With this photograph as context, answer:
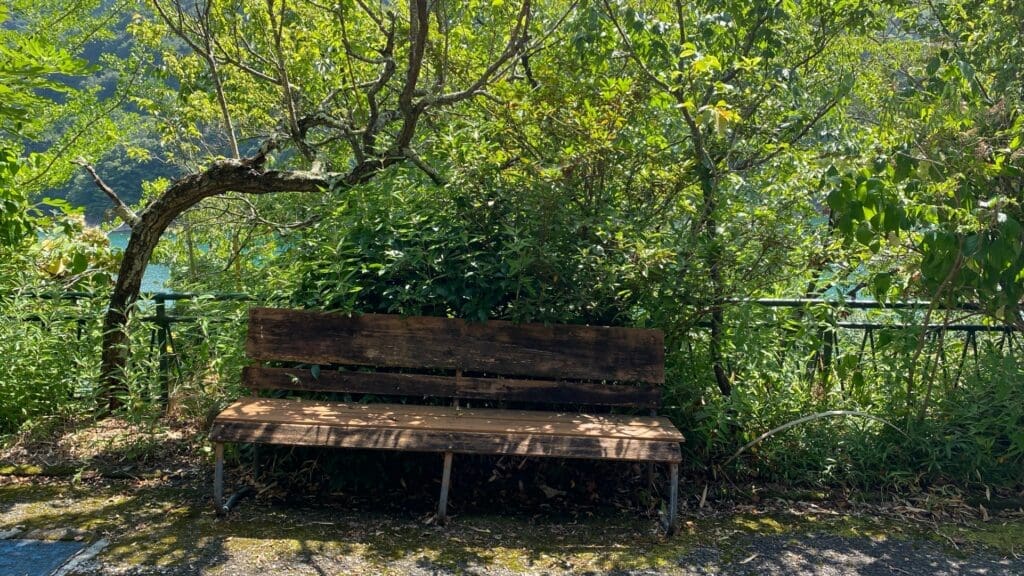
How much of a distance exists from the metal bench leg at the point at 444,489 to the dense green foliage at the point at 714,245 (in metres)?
0.85

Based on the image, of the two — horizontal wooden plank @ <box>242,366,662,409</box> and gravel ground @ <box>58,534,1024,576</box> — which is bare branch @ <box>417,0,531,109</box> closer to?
horizontal wooden plank @ <box>242,366,662,409</box>

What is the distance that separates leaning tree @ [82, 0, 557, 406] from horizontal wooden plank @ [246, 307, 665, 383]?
104 cm

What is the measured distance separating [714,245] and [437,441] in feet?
6.26

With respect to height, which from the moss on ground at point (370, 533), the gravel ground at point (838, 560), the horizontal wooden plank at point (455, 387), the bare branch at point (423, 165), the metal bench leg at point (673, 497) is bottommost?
the moss on ground at point (370, 533)

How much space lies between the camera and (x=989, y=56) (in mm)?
5527

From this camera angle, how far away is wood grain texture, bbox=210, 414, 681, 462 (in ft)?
12.7

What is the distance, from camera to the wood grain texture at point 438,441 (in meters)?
3.87

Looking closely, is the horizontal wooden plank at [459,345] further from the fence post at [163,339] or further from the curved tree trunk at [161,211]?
the fence post at [163,339]

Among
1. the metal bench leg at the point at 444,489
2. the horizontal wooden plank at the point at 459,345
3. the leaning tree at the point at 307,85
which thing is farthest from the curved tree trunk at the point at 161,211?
the metal bench leg at the point at 444,489

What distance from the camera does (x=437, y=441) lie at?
3916 millimetres

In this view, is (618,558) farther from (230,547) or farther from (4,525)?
(4,525)

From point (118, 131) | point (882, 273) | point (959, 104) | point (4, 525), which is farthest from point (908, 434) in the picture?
point (118, 131)

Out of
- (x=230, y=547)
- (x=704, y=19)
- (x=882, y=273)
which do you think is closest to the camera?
(x=230, y=547)

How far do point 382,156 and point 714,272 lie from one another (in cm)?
230
